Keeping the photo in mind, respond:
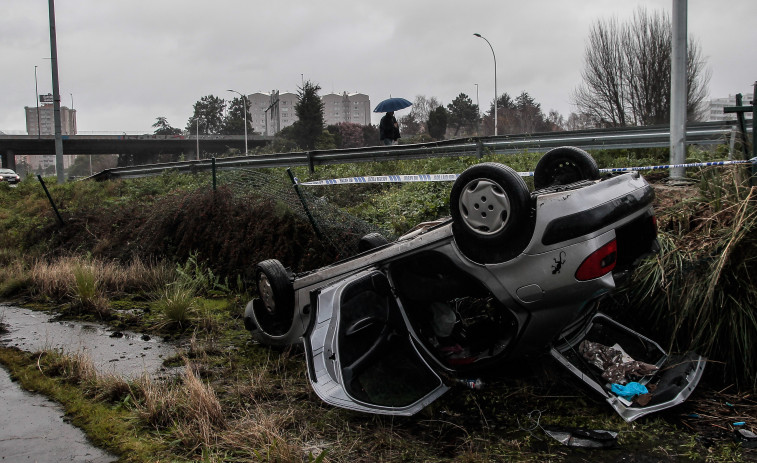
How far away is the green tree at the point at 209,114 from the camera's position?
3607 inches

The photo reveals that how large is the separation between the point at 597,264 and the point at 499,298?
1.76ft

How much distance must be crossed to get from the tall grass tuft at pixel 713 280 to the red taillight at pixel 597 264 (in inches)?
41.1

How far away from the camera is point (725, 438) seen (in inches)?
125

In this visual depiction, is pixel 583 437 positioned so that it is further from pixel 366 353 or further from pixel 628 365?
pixel 366 353

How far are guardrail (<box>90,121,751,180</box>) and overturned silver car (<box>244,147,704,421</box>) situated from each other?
2.94m

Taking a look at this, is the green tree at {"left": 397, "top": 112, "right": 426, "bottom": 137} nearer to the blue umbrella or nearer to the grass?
the blue umbrella

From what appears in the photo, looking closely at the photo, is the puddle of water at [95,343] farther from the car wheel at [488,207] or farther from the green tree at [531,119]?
the green tree at [531,119]

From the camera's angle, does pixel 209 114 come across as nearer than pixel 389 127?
No

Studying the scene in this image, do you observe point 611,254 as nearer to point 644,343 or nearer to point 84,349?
point 644,343

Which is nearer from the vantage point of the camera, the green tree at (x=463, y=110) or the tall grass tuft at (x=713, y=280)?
the tall grass tuft at (x=713, y=280)

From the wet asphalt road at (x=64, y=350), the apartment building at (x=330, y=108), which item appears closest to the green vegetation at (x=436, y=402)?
the wet asphalt road at (x=64, y=350)

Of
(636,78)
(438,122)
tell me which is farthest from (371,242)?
(438,122)

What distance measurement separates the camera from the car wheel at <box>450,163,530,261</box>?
10.00ft

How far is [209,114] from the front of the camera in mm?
92312
